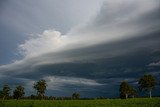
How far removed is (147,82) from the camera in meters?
108

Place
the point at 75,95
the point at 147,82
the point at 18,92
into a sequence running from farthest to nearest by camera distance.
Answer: the point at 75,95, the point at 18,92, the point at 147,82

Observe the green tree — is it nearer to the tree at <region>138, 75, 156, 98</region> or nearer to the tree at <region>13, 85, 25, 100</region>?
the tree at <region>13, 85, 25, 100</region>

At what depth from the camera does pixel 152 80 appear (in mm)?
110062

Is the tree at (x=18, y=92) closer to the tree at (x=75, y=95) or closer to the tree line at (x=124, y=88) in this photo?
the tree line at (x=124, y=88)

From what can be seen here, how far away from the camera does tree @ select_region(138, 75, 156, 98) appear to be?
109 meters

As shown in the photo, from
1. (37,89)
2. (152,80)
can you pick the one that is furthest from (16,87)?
(152,80)

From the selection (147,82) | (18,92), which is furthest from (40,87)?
(147,82)

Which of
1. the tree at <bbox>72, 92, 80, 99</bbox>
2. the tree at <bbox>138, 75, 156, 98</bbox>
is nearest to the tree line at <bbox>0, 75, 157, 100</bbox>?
the tree at <bbox>138, 75, 156, 98</bbox>

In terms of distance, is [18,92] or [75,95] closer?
[18,92]

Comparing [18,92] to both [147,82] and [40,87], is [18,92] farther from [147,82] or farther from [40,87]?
[147,82]

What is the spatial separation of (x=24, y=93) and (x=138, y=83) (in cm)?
7048

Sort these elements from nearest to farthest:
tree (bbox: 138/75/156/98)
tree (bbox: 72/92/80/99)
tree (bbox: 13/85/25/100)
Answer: tree (bbox: 138/75/156/98) < tree (bbox: 13/85/25/100) < tree (bbox: 72/92/80/99)

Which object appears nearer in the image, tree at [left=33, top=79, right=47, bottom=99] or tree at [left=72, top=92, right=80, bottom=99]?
tree at [left=33, top=79, right=47, bottom=99]

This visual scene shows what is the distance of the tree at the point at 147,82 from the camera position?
4296 inches
